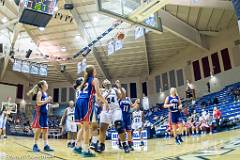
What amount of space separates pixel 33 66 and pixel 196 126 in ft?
48.1

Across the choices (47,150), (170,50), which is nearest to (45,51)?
(170,50)

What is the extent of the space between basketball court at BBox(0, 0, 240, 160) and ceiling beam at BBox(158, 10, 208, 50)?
0.08 metres

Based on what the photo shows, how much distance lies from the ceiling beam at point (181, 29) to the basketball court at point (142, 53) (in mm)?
77

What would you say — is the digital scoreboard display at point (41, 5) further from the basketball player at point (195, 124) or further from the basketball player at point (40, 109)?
the basketball player at point (195, 124)

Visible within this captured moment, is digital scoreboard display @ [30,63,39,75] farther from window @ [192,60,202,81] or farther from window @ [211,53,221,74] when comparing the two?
window @ [211,53,221,74]

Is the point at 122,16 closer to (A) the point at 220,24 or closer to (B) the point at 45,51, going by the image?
(A) the point at 220,24

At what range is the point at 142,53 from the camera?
24.1 m

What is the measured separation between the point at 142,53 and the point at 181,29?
5984 mm

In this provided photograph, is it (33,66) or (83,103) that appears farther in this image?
(33,66)

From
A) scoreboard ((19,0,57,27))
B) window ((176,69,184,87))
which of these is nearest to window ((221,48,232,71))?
window ((176,69,184,87))

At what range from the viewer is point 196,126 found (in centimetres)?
1394

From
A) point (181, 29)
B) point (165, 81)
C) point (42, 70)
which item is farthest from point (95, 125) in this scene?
point (165, 81)

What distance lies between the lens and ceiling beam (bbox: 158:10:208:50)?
55.7 feet

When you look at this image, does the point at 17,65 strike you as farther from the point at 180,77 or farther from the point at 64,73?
the point at 180,77
